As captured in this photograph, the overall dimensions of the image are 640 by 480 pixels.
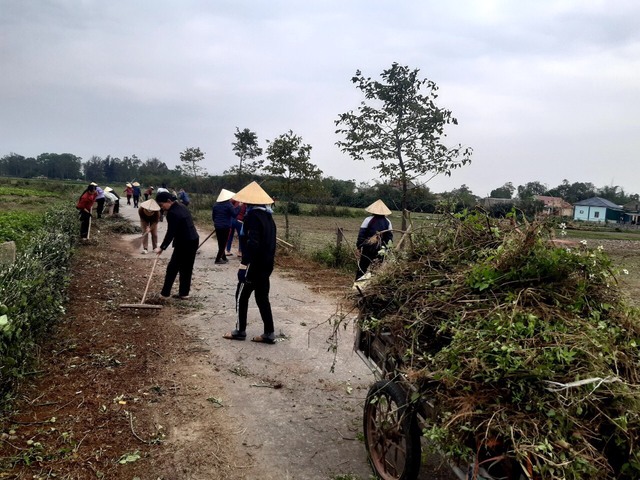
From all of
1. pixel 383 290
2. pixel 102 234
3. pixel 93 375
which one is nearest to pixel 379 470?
pixel 383 290

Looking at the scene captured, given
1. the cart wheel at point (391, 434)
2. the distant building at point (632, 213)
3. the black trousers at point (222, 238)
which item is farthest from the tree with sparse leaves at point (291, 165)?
the distant building at point (632, 213)

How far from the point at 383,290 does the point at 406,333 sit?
52cm

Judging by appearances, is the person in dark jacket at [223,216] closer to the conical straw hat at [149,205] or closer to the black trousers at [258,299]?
the conical straw hat at [149,205]

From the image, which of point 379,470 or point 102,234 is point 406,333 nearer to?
point 379,470

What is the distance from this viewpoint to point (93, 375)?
15.6 feet

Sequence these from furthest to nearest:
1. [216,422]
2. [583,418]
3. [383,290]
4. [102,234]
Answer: [102,234]
[216,422]
[383,290]
[583,418]

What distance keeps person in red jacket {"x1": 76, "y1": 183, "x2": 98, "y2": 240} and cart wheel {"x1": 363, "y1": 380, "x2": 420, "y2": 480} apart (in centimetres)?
1166

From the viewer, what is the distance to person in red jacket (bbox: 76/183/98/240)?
504 inches

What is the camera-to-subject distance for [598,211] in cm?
6775

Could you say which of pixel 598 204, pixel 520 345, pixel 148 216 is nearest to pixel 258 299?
pixel 520 345

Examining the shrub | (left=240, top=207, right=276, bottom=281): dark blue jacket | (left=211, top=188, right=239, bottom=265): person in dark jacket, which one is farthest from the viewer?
(left=211, top=188, right=239, bottom=265): person in dark jacket

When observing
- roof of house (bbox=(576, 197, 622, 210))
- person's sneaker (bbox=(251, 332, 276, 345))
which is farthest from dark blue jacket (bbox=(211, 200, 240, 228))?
roof of house (bbox=(576, 197, 622, 210))

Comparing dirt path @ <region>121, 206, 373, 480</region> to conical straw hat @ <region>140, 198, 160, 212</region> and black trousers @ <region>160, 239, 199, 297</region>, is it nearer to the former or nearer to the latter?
black trousers @ <region>160, 239, 199, 297</region>

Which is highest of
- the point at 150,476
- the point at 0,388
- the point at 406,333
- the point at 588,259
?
the point at 588,259
